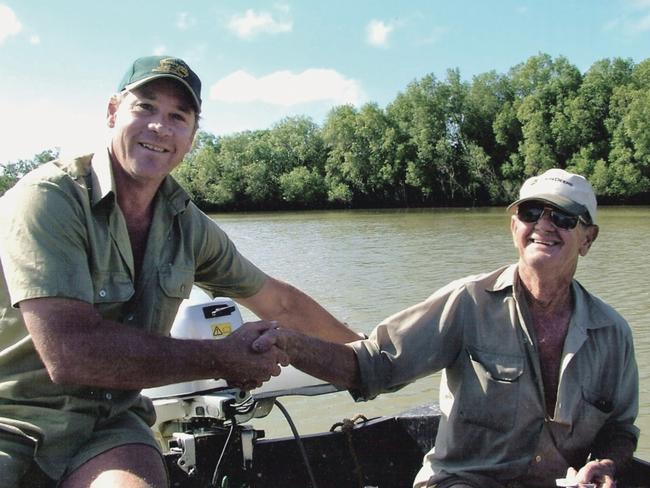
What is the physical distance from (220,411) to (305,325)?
60 cm

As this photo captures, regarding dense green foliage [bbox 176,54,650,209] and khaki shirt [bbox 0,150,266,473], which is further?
dense green foliage [bbox 176,54,650,209]

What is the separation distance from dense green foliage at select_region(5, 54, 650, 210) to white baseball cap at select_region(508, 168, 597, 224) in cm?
5716

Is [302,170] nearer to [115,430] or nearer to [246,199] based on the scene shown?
[246,199]

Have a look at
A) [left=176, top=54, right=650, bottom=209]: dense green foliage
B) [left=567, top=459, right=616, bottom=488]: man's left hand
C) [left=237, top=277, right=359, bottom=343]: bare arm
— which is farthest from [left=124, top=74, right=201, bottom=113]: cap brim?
[left=176, top=54, right=650, bottom=209]: dense green foliage

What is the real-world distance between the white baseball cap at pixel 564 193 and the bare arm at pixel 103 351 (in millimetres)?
1369

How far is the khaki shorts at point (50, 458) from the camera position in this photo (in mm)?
2525

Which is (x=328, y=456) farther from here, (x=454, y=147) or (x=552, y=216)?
(x=454, y=147)

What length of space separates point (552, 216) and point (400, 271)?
51.8 ft

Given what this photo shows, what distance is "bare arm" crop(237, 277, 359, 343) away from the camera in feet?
12.2

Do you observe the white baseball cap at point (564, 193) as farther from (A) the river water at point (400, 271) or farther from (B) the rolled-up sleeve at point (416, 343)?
(A) the river water at point (400, 271)

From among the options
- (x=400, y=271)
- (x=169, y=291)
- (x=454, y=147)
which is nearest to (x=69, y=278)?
(x=169, y=291)

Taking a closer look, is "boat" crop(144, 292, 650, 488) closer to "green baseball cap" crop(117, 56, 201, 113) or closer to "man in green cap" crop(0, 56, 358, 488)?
"man in green cap" crop(0, 56, 358, 488)

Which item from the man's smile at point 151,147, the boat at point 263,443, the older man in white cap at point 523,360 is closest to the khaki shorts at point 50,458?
the older man in white cap at point 523,360

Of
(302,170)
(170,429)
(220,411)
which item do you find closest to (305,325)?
(220,411)
